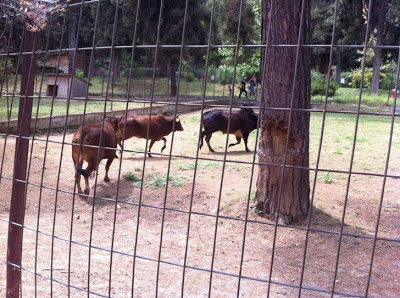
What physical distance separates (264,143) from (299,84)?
0.96 metres

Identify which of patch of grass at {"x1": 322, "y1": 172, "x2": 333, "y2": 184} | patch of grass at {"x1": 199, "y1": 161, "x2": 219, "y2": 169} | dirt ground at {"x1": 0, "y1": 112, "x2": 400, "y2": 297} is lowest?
dirt ground at {"x1": 0, "y1": 112, "x2": 400, "y2": 297}

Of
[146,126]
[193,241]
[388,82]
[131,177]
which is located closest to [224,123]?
[146,126]

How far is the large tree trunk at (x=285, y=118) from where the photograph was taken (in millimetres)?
6453

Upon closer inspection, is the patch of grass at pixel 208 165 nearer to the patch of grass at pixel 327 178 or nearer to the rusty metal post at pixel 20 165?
the patch of grass at pixel 327 178

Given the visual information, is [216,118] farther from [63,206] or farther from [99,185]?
[63,206]

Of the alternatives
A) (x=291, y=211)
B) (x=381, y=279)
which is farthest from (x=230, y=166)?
(x=381, y=279)

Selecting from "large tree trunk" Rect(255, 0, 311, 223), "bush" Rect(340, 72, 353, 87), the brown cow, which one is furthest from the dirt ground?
"bush" Rect(340, 72, 353, 87)

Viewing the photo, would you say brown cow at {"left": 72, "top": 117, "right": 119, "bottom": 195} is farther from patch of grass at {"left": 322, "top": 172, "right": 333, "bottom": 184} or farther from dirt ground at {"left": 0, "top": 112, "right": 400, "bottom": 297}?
patch of grass at {"left": 322, "top": 172, "right": 333, "bottom": 184}

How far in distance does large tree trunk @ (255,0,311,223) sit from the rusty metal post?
3.62m

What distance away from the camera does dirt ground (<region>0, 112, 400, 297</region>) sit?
4.84 m

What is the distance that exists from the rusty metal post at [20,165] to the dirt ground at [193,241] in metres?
0.14

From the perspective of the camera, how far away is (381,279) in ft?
17.5

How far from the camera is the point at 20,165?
346 cm

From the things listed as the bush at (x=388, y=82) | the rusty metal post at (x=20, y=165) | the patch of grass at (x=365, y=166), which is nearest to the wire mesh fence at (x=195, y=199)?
the rusty metal post at (x=20, y=165)
